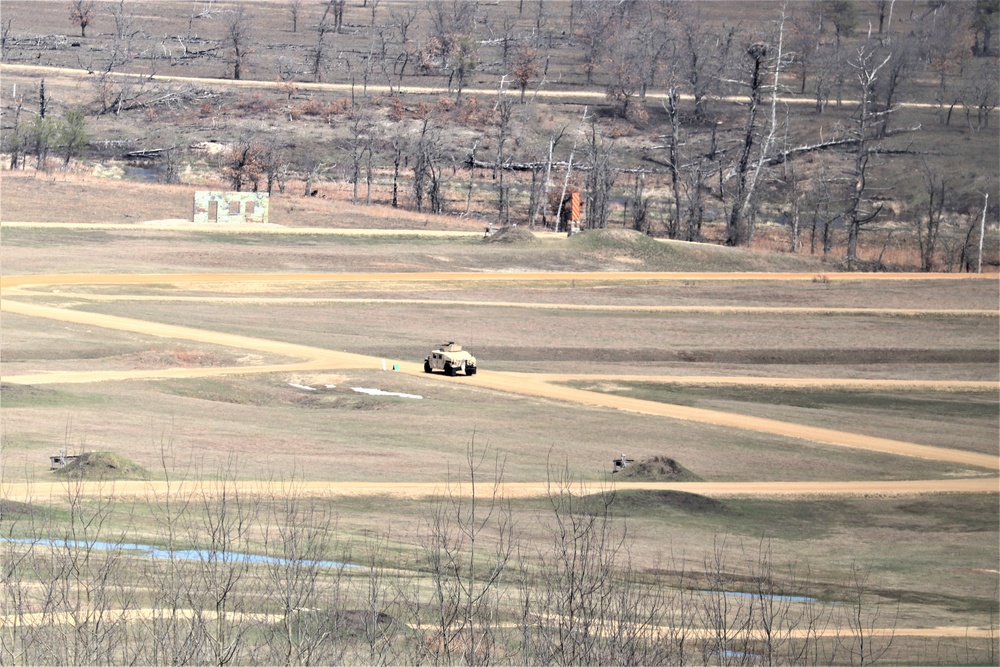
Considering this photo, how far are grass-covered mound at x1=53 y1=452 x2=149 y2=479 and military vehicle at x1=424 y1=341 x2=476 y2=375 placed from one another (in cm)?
2083

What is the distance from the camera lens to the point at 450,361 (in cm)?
5519

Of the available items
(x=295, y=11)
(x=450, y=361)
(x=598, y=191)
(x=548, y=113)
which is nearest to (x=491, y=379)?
(x=450, y=361)

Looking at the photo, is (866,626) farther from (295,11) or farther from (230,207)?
(295,11)

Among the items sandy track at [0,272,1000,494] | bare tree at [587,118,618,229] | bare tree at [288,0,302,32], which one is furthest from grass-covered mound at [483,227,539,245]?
bare tree at [288,0,302,32]

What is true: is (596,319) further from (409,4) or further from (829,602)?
(409,4)

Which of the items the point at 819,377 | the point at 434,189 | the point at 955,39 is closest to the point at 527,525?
the point at 819,377

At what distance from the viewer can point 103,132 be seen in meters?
136

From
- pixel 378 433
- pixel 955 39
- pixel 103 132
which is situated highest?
pixel 955 39

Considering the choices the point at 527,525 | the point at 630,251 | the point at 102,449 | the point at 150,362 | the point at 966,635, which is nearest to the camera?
the point at 966,635

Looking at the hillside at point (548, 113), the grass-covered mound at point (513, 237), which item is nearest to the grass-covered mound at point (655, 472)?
the grass-covered mound at point (513, 237)

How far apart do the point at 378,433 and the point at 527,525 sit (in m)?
12.7

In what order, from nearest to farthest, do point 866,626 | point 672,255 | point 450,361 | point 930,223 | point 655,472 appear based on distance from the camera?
point 866,626 < point 655,472 < point 450,361 < point 672,255 < point 930,223

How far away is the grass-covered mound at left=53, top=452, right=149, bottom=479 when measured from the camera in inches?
1329

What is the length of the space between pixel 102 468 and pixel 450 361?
22.2 meters
